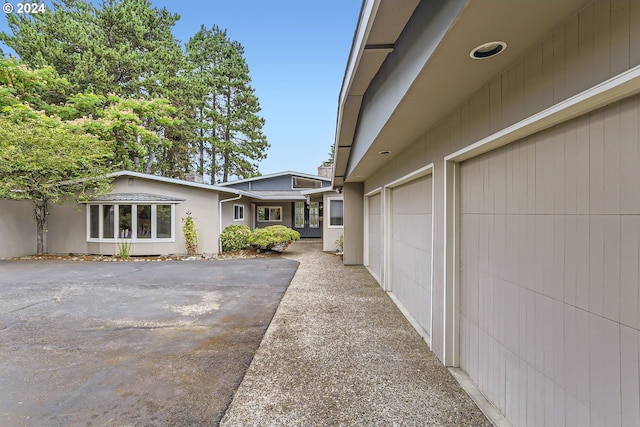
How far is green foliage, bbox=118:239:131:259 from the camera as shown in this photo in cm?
1026

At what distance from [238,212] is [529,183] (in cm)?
1315

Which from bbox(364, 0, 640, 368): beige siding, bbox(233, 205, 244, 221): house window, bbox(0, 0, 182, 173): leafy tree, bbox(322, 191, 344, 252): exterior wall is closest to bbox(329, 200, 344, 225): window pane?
bbox(322, 191, 344, 252): exterior wall

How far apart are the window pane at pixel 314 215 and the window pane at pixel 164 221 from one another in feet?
26.9

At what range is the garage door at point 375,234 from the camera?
7043mm

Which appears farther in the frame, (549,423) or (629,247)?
(549,423)

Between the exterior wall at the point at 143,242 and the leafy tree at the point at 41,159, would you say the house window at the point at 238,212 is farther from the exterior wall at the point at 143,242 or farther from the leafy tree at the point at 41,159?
the leafy tree at the point at 41,159

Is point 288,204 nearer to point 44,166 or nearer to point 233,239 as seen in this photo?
point 233,239

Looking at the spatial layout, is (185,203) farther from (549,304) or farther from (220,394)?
(549,304)

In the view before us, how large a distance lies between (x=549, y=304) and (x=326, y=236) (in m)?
10.1

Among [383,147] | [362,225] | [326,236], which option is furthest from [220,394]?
[326,236]

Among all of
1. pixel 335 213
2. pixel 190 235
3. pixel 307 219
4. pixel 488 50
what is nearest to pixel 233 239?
pixel 190 235

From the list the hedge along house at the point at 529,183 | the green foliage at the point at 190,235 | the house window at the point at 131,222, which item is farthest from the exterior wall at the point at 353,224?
the house window at the point at 131,222

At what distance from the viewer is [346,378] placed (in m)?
2.88

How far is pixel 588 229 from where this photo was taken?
1.57 meters
